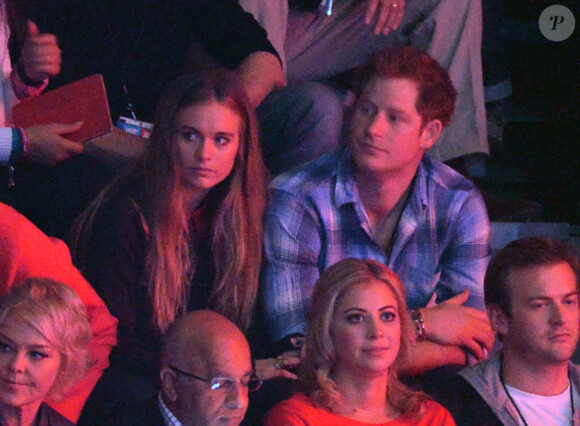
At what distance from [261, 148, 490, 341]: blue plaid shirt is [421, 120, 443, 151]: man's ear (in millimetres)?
86

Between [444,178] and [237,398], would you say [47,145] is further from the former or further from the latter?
[444,178]

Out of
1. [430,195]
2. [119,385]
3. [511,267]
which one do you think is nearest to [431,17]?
[430,195]

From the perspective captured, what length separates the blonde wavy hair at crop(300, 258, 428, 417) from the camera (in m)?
2.09

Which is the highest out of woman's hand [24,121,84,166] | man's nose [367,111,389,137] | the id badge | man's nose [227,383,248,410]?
man's nose [367,111,389,137]

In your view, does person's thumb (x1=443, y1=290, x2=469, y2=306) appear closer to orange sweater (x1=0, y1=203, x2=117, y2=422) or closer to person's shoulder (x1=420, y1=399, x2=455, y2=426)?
person's shoulder (x1=420, y1=399, x2=455, y2=426)

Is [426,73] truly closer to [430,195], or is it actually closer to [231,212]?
[430,195]

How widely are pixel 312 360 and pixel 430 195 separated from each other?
0.65m

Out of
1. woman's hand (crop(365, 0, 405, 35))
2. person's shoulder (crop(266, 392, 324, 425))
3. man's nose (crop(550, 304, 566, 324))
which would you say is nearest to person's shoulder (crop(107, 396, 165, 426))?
person's shoulder (crop(266, 392, 324, 425))

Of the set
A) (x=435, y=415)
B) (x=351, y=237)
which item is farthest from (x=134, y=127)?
(x=435, y=415)

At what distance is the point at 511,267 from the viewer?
2326 millimetres

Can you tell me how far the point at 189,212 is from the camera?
2.44 metres

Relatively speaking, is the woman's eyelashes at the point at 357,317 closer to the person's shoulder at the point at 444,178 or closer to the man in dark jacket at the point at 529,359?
the man in dark jacket at the point at 529,359

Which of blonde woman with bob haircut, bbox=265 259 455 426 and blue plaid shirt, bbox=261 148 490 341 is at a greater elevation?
blue plaid shirt, bbox=261 148 490 341

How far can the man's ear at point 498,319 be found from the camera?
2.31 metres
